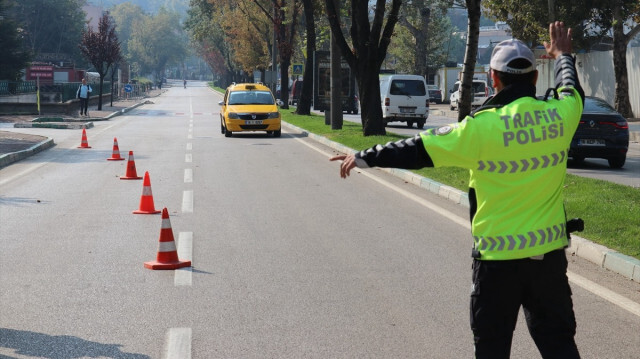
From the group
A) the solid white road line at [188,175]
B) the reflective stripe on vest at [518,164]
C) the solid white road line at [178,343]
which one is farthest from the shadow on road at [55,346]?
the solid white road line at [188,175]

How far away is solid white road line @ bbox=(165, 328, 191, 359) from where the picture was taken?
→ 5.61 metres

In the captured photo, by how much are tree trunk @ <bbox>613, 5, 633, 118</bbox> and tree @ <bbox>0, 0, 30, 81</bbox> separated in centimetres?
3574

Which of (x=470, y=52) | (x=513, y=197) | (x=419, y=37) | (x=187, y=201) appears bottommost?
(x=187, y=201)

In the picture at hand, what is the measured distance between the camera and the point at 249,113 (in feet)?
97.2

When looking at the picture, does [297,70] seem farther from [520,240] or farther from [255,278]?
[520,240]

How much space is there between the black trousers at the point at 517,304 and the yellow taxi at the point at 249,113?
26022 millimetres

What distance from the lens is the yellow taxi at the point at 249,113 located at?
97.4 feet

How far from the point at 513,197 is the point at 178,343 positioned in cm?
277

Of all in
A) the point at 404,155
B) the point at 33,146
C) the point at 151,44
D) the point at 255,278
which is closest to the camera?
the point at 404,155

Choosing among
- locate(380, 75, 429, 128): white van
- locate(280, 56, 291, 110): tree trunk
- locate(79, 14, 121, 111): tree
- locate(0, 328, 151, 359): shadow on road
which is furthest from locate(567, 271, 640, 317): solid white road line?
locate(79, 14, 121, 111): tree

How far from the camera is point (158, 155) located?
22.0 m

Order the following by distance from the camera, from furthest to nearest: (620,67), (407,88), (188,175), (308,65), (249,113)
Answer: (308,65) < (620,67) < (407,88) < (249,113) < (188,175)

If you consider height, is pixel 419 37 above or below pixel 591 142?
above

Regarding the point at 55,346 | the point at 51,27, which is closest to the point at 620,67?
the point at 55,346
